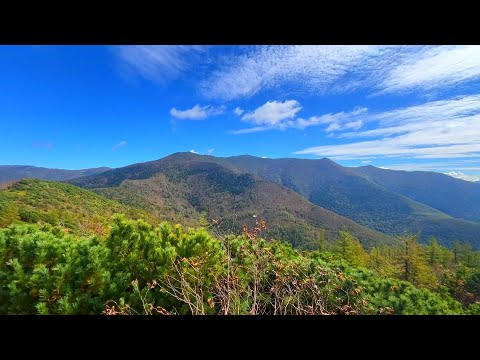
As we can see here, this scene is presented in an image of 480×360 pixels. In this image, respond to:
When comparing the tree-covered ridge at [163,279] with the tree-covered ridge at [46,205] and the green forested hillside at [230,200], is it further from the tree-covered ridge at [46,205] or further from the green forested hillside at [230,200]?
the green forested hillside at [230,200]

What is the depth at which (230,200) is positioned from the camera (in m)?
144

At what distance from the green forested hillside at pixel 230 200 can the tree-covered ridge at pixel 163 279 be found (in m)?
67.9

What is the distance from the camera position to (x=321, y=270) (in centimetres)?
314

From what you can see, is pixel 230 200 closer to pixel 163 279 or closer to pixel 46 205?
pixel 46 205

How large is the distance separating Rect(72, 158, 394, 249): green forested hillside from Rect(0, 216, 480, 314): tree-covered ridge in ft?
223

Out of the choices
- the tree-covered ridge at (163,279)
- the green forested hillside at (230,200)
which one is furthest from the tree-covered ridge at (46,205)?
the green forested hillside at (230,200)

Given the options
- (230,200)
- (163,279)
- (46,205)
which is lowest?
(230,200)

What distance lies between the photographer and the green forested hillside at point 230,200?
85438 mm

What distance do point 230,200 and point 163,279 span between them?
14170 centimetres

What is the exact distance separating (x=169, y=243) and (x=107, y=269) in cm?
67

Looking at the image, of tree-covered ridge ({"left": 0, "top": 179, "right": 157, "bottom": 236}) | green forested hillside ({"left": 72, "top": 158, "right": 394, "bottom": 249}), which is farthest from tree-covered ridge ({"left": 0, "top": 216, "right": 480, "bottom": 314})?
green forested hillside ({"left": 72, "top": 158, "right": 394, "bottom": 249})

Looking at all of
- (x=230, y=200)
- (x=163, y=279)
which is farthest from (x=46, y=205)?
(x=230, y=200)
